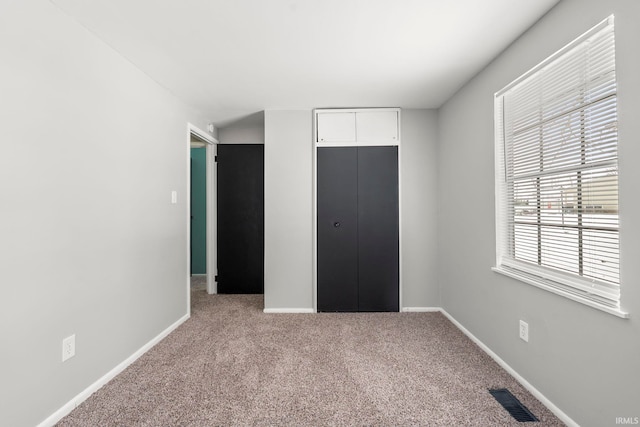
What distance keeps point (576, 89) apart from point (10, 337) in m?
3.21

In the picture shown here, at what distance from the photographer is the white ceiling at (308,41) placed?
A: 1.67m

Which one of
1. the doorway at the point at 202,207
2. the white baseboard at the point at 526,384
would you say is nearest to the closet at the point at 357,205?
the white baseboard at the point at 526,384

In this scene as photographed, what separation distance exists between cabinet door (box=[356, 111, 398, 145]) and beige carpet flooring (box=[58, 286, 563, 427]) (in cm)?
211

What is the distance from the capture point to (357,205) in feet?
10.9

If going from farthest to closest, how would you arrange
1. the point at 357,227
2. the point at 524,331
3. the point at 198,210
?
1. the point at 198,210
2. the point at 357,227
3. the point at 524,331

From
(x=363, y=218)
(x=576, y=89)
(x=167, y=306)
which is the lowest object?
(x=167, y=306)

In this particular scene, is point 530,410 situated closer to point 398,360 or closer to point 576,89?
point 398,360

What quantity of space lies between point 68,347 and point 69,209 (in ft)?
2.72

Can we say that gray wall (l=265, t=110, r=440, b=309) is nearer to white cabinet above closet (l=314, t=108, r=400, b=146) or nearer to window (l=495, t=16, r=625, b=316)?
white cabinet above closet (l=314, t=108, r=400, b=146)

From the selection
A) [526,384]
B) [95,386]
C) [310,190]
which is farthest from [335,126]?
[95,386]

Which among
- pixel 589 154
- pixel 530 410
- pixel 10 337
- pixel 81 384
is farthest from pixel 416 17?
pixel 81 384

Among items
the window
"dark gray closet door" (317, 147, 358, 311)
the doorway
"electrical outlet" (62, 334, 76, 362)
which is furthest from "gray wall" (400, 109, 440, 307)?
"electrical outlet" (62, 334, 76, 362)

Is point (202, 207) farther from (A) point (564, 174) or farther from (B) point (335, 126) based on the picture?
(A) point (564, 174)

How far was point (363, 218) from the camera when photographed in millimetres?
3336
